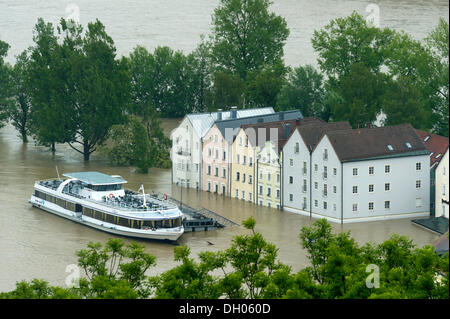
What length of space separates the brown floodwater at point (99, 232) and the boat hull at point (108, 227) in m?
0.28

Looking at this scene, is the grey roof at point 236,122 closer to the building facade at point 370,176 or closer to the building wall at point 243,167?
the building wall at point 243,167

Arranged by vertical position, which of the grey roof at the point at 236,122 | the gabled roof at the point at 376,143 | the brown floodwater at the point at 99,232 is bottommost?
the brown floodwater at the point at 99,232

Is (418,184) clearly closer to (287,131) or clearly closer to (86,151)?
(287,131)

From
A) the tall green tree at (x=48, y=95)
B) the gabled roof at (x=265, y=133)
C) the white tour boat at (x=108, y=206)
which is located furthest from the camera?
the tall green tree at (x=48, y=95)

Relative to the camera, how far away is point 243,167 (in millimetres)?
55625

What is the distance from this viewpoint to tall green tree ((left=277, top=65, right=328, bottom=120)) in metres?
68.4

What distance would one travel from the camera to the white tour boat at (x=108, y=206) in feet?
156

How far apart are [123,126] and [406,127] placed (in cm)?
1975

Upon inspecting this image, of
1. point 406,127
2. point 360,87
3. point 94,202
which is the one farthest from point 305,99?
point 94,202

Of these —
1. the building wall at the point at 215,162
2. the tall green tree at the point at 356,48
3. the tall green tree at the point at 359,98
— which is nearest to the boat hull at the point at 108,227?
the building wall at the point at 215,162

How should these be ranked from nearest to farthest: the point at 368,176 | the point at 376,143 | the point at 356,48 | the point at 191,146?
the point at 368,176
the point at 376,143
the point at 191,146
the point at 356,48

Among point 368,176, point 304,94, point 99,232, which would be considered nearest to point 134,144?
point 304,94

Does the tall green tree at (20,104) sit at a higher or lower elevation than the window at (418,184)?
higher

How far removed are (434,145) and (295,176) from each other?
6946 mm
